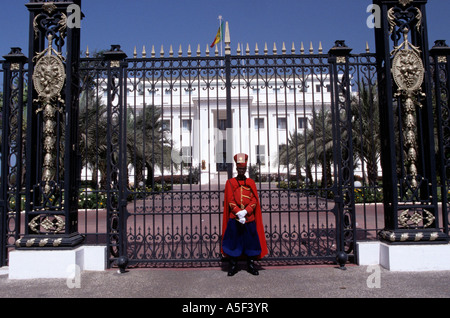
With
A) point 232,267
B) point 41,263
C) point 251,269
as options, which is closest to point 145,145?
point 41,263

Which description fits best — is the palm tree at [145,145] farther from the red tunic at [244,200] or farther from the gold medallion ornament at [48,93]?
the red tunic at [244,200]

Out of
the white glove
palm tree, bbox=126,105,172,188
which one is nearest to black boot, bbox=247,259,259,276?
the white glove

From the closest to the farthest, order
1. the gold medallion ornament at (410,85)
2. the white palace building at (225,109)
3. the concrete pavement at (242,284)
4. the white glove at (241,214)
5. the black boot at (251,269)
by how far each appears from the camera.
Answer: the concrete pavement at (242,284), the white glove at (241,214), the black boot at (251,269), the gold medallion ornament at (410,85), the white palace building at (225,109)

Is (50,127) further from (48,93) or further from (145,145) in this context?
(145,145)

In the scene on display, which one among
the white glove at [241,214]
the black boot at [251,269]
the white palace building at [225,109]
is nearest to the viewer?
the white glove at [241,214]

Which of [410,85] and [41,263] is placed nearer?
[41,263]

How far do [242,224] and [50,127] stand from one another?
136 inches

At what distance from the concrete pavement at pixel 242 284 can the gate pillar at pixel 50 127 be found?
77 cm

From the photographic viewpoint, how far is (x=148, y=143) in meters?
18.9

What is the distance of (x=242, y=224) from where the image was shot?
5441 mm

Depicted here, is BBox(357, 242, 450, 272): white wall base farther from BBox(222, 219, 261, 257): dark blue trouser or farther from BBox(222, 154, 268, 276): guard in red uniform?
BBox(222, 219, 261, 257): dark blue trouser

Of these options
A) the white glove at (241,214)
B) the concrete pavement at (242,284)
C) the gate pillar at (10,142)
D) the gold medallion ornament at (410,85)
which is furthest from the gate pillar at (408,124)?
the gate pillar at (10,142)

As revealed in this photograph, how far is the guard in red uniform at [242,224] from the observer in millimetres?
5359
